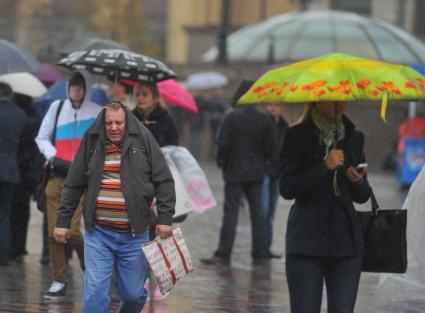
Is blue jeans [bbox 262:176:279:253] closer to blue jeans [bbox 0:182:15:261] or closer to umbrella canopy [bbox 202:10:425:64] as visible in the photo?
blue jeans [bbox 0:182:15:261]

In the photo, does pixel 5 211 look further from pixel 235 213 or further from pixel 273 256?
pixel 273 256

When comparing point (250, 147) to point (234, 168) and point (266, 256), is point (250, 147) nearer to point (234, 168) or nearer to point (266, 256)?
point (234, 168)

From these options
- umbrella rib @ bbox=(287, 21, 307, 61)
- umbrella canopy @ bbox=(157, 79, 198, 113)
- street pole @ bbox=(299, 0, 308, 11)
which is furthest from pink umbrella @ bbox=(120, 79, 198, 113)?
street pole @ bbox=(299, 0, 308, 11)

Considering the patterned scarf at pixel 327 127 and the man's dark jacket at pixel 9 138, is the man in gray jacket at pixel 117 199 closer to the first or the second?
the patterned scarf at pixel 327 127

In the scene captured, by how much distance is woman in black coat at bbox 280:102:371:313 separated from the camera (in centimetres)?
694

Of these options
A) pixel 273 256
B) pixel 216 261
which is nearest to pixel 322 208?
pixel 216 261

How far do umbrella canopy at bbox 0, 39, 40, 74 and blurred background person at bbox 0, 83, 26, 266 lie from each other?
0.44 m

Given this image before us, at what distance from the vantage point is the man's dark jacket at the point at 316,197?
6941mm

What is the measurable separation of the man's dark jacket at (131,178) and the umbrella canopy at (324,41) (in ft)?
93.6

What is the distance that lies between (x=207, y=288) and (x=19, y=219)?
8.34 feet

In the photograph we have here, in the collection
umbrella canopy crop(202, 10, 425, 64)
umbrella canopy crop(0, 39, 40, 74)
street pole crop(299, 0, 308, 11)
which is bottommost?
street pole crop(299, 0, 308, 11)

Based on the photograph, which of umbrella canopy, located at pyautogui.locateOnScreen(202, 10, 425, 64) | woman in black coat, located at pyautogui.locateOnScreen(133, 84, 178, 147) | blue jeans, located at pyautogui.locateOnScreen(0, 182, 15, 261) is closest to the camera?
woman in black coat, located at pyautogui.locateOnScreen(133, 84, 178, 147)

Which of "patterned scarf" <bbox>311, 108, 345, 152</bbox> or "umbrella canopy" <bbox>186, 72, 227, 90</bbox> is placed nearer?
"patterned scarf" <bbox>311, 108, 345, 152</bbox>

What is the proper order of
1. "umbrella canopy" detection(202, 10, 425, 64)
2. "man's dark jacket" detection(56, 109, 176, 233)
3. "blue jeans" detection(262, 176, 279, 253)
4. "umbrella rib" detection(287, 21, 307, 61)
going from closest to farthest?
"man's dark jacket" detection(56, 109, 176, 233) < "blue jeans" detection(262, 176, 279, 253) < "umbrella canopy" detection(202, 10, 425, 64) < "umbrella rib" detection(287, 21, 307, 61)
